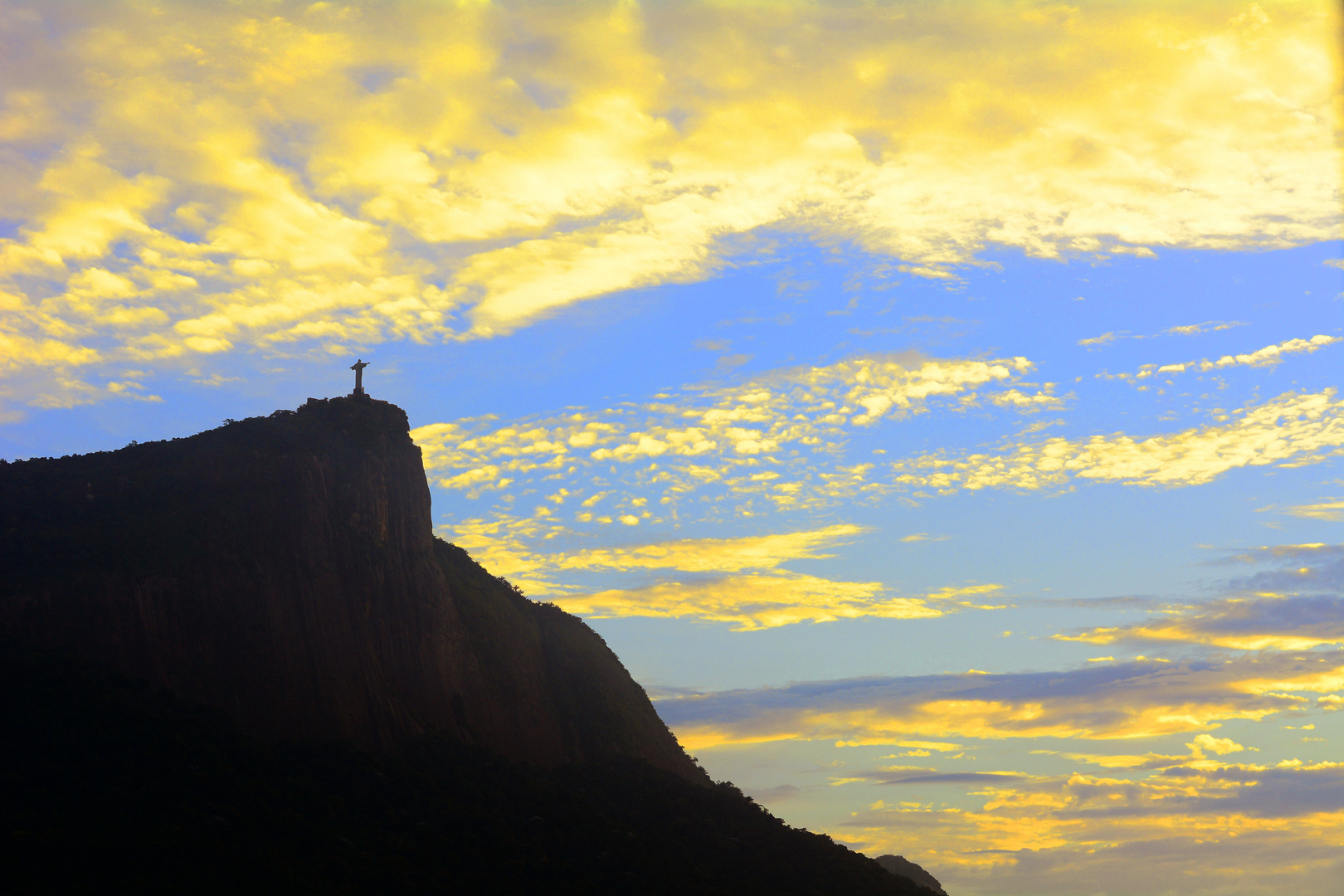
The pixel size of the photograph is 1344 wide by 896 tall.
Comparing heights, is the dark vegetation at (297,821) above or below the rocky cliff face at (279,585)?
below

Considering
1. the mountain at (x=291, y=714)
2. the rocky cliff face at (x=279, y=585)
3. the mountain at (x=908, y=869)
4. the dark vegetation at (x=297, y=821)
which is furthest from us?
the mountain at (x=908, y=869)

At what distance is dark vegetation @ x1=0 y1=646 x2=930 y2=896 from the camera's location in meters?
42.6

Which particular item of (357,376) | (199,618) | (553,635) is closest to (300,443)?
(357,376)

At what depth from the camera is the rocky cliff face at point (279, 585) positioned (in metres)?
55.1

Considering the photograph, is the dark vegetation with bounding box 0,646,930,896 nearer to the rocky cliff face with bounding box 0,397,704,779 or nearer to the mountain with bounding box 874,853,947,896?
the rocky cliff face with bounding box 0,397,704,779

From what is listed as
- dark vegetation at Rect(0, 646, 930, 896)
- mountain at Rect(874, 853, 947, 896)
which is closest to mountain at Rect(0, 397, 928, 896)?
dark vegetation at Rect(0, 646, 930, 896)

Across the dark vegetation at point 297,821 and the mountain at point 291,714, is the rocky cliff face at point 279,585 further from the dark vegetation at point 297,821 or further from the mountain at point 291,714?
the dark vegetation at point 297,821

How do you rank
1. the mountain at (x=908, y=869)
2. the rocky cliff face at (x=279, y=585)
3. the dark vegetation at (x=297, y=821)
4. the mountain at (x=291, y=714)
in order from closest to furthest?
1. the dark vegetation at (x=297, y=821)
2. the mountain at (x=291, y=714)
3. the rocky cliff face at (x=279, y=585)
4. the mountain at (x=908, y=869)

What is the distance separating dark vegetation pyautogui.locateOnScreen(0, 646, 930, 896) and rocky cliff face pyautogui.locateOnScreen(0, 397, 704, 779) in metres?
2.24

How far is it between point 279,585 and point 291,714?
23.0ft

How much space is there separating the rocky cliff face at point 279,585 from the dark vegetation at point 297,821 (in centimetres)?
224

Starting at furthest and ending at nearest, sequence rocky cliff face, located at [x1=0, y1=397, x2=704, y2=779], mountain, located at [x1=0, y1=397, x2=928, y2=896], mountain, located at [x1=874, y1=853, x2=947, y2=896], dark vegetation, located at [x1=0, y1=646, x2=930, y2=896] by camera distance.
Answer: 1. mountain, located at [x1=874, y1=853, x2=947, y2=896]
2. rocky cliff face, located at [x1=0, y1=397, x2=704, y2=779]
3. mountain, located at [x1=0, y1=397, x2=928, y2=896]
4. dark vegetation, located at [x1=0, y1=646, x2=930, y2=896]

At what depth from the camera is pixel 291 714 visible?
191ft

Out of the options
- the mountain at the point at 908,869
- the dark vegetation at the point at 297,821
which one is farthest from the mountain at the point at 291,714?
the mountain at the point at 908,869
